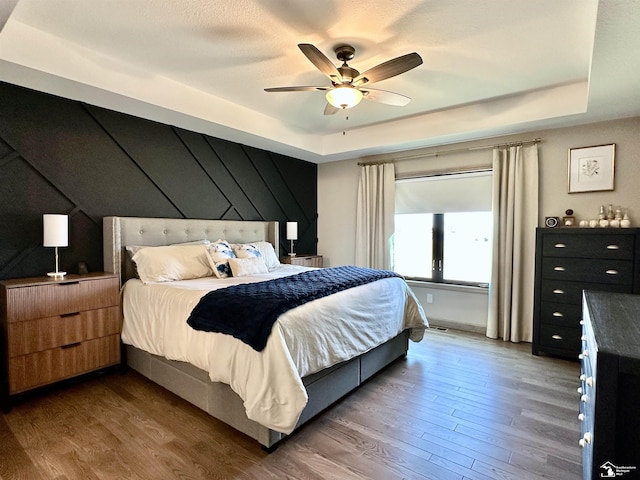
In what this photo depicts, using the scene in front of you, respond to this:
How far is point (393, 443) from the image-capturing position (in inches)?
79.8


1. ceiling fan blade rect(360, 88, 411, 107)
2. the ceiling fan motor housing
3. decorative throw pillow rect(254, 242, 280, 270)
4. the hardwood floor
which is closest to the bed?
the hardwood floor

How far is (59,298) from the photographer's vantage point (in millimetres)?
2551

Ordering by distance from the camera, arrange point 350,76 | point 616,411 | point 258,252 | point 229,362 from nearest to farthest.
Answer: point 616,411 < point 229,362 < point 350,76 < point 258,252

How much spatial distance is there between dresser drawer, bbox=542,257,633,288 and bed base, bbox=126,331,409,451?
1.91 metres

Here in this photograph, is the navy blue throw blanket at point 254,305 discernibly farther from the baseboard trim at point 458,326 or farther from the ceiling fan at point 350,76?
the baseboard trim at point 458,326

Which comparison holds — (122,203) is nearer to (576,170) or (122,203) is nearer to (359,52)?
(359,52)

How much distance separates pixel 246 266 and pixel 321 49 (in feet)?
Result: 7.08

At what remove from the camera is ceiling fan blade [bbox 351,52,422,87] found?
2119 mm

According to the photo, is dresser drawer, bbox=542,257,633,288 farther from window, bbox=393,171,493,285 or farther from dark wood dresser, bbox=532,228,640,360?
window, bbox=393,171,493,285

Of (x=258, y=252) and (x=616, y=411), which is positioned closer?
(x=616, y=411)

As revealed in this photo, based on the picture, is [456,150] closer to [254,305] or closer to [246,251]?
[246,251]

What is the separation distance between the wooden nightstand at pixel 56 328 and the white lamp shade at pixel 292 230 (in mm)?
2496

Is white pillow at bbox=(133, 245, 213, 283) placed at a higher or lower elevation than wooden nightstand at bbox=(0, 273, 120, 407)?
higher

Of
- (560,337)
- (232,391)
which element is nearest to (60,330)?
(232,391)
